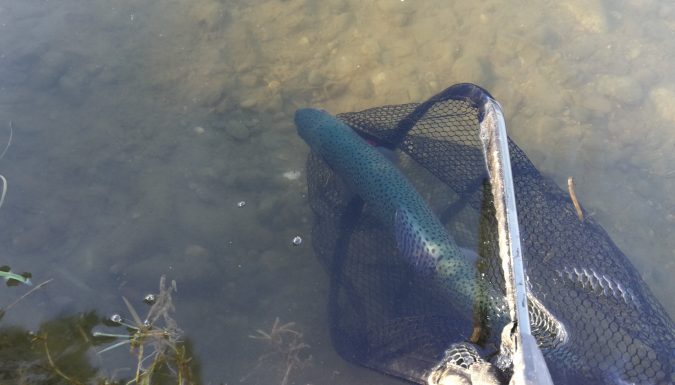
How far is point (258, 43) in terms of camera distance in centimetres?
594

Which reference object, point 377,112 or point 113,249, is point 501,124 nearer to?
point 377,112

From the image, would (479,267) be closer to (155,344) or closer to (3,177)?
(155,344)

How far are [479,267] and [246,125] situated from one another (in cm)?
291

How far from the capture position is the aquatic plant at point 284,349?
377cm

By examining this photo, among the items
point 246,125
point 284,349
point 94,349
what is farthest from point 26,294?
point 246,125

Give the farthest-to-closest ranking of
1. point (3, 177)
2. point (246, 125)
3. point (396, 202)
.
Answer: point (246, 125) < point (3, 177) < point (396, 202)

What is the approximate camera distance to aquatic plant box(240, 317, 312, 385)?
12.4ft

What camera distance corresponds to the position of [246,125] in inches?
209

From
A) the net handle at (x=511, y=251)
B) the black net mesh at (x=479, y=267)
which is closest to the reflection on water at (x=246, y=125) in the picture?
the black net mesh at (x=479, y=267)

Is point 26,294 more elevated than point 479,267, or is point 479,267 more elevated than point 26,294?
point 479,267

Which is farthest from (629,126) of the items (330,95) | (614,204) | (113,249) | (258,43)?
(113,249)

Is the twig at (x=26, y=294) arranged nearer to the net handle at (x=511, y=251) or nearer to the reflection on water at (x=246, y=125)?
the reflection on water at (x=246, y=125)

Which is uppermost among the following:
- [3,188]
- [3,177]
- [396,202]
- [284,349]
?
[396,202]

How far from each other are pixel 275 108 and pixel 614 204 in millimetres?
3752
